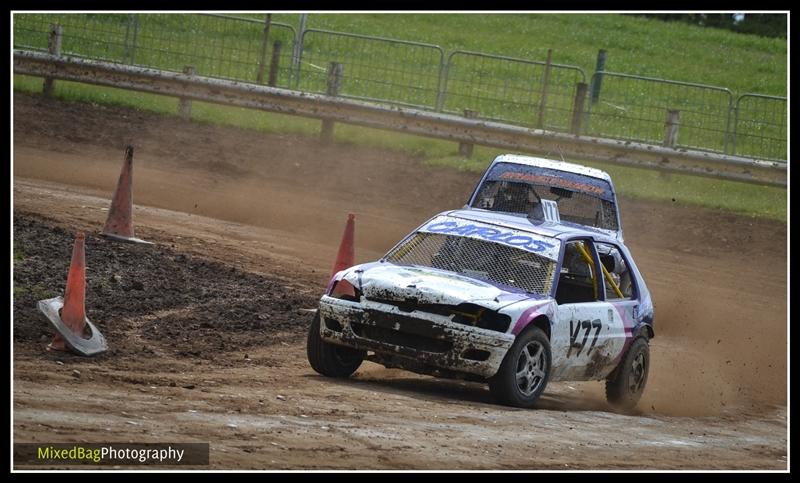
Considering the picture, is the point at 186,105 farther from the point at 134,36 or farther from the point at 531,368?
the point at 531,368

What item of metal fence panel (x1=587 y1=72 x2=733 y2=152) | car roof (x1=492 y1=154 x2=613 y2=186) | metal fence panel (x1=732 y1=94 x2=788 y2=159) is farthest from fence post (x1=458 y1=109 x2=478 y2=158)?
car roof (x1=492 y1=154 x2=613 y2=186)

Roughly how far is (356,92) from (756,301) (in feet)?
31.1

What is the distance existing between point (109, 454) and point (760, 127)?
60.8 feet

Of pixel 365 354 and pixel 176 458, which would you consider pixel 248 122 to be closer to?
pixel 365 354

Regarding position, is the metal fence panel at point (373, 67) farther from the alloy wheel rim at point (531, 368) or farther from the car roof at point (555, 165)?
the alloy wheel rim at point (531, 368)

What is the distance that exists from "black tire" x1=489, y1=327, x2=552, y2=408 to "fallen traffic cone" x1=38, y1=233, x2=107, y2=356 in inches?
115

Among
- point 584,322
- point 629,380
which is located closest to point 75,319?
point 584,322

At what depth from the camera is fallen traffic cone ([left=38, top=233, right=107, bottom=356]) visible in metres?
9.50

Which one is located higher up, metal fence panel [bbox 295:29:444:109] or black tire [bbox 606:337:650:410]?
metal fence panel [bbox 295:29:444:109]

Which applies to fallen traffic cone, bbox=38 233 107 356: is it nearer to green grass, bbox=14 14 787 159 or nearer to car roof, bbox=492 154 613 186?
car roof, bbox=492 154 613 186

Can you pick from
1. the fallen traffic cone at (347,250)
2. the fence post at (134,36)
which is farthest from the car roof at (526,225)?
the fence post at (134,36)

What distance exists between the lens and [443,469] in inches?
289

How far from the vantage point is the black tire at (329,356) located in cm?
1012

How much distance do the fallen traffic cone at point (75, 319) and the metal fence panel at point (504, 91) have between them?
47.8 ft
